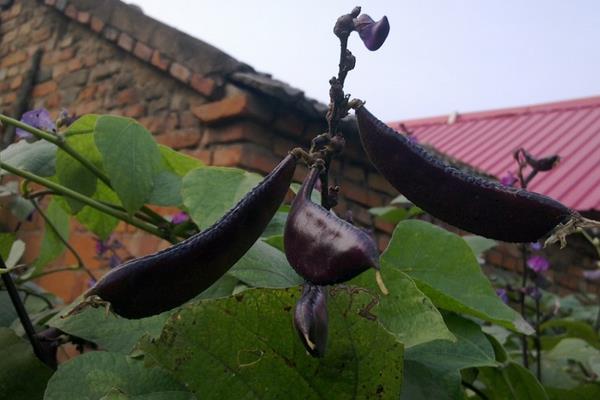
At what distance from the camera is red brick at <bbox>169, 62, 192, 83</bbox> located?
3.12m

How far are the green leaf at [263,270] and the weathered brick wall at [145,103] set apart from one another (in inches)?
55.1

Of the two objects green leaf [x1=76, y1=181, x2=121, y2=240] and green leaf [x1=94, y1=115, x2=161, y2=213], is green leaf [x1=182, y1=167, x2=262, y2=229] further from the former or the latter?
green leaf [x1=76, y1=181, x2=121, y2=240]

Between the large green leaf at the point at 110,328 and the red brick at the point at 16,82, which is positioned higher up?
the large green leaf at the point at 110,328

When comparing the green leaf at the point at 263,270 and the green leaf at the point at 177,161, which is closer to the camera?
the green leaf at the point at 263,270

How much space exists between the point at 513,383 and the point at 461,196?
0.42 metres

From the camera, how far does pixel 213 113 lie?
114 inches

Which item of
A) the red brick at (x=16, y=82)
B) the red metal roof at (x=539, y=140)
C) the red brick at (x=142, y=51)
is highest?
the red metal roof at (x=539, y=140)


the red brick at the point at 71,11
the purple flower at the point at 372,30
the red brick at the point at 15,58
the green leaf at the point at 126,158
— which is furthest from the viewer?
the red brick at the point at 15,58

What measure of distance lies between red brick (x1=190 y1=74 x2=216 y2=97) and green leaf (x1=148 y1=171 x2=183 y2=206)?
2.19 metres

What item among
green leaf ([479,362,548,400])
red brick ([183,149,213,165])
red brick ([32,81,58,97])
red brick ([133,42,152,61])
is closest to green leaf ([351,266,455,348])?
green leaf ([479,362,548,400])

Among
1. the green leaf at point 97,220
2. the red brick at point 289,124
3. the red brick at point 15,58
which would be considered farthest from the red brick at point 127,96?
the green leaf at point 97,220

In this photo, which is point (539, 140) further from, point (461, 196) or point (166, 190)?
point (461, 196)

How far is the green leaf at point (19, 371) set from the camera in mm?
566

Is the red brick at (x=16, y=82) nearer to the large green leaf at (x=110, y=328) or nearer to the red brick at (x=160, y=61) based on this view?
the red brick at (x=160, y=61)
